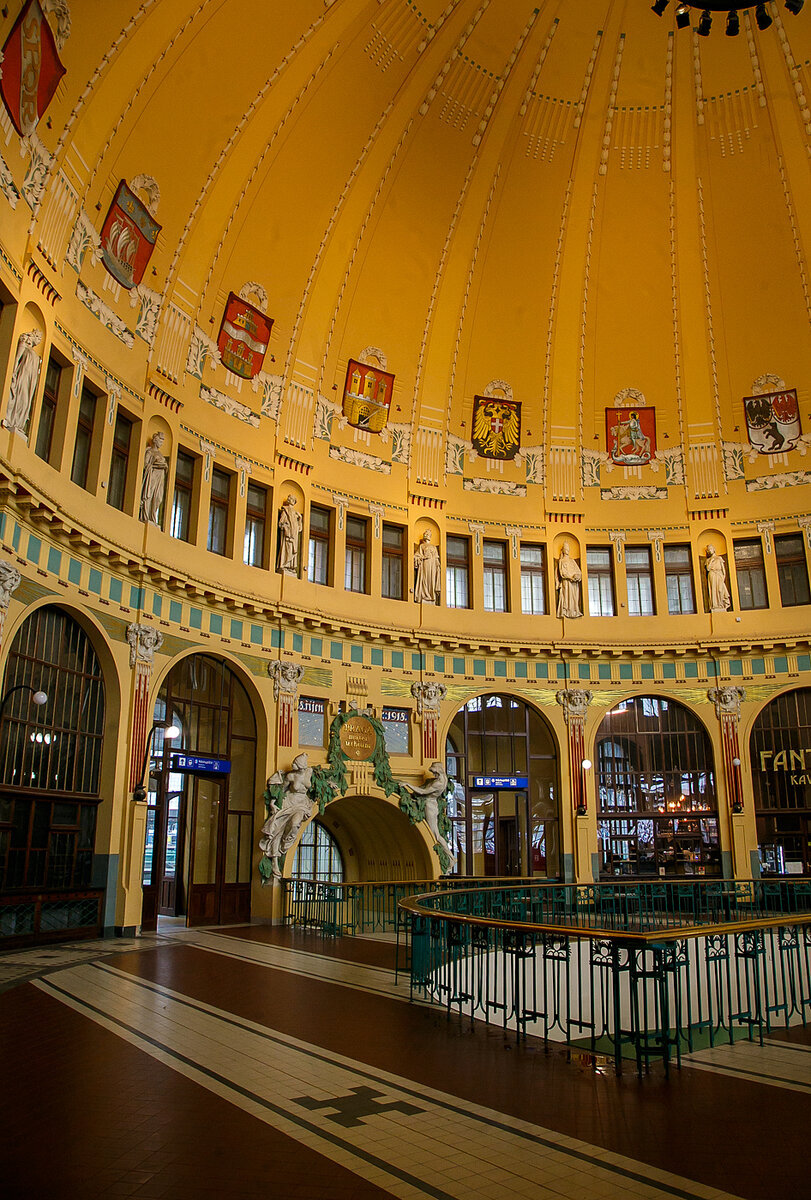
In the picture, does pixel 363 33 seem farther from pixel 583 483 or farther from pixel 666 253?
pixel 583 483

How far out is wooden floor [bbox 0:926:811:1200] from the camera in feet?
16.4

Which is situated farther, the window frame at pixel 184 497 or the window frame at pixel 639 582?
the window frame at pixel 639 582

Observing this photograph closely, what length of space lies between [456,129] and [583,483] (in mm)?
10570

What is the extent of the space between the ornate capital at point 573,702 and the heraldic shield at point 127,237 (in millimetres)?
15599

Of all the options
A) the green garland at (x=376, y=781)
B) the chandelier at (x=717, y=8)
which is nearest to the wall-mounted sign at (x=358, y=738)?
the green garland at (x=376, y=781)

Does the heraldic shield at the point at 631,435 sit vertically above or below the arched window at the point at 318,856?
above

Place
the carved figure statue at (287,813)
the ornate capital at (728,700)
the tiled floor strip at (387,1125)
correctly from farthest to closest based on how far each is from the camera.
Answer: the ornate capital at (728,700)
the carved figure statue at (287,813)
the tiled floor strip at (387,1125)

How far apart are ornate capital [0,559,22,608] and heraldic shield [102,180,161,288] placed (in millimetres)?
7367

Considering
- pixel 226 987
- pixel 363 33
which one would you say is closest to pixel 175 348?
pixel 363 33

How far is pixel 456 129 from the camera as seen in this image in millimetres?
24344

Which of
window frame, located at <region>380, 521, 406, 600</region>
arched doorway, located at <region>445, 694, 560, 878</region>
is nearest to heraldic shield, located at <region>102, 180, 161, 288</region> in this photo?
window frame, located at <region>380, 521, 406, 600</region>

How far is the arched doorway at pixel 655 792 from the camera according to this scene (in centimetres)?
2542

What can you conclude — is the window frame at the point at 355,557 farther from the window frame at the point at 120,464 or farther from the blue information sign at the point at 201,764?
the window frame at the point at 120,464

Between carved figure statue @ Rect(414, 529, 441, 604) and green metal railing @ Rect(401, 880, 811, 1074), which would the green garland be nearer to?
carved figure statue @ Rect(414, 529, 441, 604)
